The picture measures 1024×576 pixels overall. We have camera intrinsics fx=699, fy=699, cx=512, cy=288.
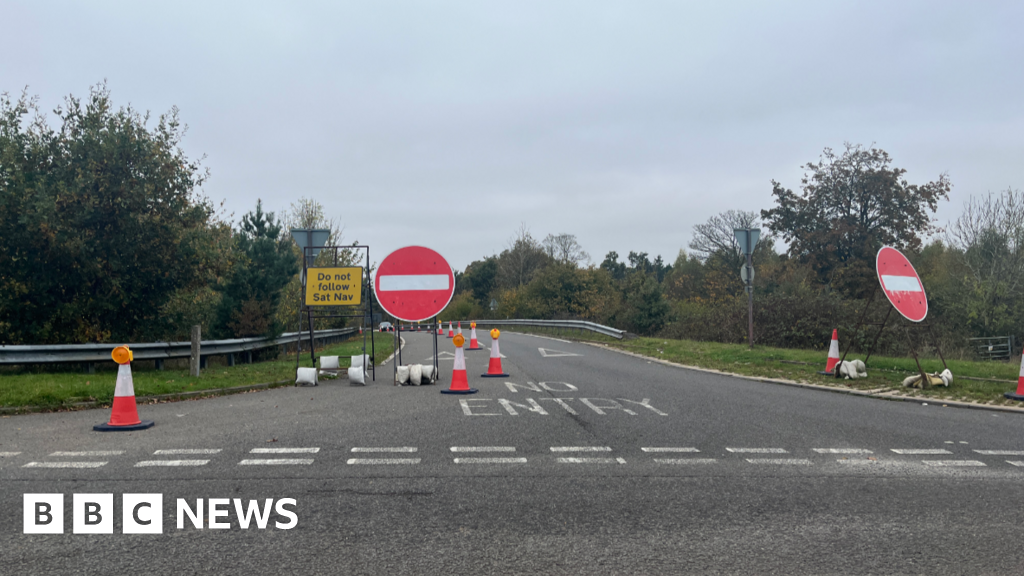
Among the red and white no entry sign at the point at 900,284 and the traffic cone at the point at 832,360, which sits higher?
the red and white no entry sign at the point at 900,284

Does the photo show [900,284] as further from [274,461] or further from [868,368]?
[274,461]

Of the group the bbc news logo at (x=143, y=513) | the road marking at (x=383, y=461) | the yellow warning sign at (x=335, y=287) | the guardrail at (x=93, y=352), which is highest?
the yellow warning sign at (x=335, y=287)

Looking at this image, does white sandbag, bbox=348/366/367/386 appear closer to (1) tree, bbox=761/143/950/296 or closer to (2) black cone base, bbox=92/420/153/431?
(2) black cone base, bbox=92/420/153/431

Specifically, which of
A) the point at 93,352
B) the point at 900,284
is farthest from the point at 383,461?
the point at 900,284

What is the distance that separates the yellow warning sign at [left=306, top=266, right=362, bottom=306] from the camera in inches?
521

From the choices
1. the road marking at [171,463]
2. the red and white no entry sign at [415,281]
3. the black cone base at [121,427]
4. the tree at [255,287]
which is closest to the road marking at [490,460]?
the road marking at [171,463]

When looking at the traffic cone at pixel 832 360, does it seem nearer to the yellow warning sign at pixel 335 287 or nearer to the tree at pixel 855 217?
the yellow warning sign at pixel 335 287

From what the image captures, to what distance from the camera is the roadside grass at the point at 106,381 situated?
9469 millimetres

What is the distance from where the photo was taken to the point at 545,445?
6.68 metres

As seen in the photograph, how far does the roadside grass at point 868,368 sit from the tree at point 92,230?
39.8ft

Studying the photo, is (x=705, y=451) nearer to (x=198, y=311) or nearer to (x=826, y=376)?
(x=826, y=376)

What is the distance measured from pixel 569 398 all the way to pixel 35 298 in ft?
36.5

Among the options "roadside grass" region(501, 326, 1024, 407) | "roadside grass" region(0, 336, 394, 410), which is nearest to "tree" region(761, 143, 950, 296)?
"roadside grass" region(501, 326, 1024, 407)

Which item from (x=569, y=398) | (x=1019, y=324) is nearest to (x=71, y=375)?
(x=569, y=398)
